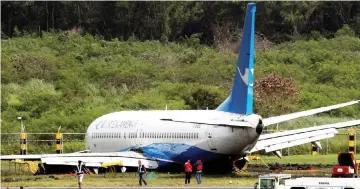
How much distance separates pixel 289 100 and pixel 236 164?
24.9 meters

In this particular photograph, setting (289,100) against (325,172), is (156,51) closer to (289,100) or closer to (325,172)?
(289,100)

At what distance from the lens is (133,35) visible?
10962cm

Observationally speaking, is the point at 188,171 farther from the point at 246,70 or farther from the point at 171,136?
the point at 171,136

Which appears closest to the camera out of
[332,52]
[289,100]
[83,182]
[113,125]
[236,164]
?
[83,182]

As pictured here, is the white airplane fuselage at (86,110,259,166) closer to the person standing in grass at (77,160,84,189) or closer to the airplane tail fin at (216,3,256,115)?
the airplane tail fin at (216,3,256,115)

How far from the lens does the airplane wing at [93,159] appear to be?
54656 millimetres

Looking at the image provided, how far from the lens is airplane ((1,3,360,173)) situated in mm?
50125


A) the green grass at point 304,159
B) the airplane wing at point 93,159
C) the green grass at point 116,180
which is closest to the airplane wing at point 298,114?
the green grass at point 116,180

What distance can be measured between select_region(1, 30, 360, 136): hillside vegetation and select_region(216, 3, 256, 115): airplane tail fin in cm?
2921

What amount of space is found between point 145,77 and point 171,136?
122 ft

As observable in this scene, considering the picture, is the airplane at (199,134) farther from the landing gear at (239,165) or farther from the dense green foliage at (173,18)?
the dense green foliage at (173,18)

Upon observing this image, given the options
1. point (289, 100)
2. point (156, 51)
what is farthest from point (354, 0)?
point (289, 100)

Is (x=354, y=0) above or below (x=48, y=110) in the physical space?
above

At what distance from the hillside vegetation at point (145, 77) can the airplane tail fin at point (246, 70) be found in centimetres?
2921
